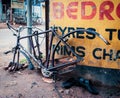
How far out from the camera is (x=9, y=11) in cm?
2345

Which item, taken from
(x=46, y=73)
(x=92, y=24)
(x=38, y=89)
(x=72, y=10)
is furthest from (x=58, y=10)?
(x=38, y=89)

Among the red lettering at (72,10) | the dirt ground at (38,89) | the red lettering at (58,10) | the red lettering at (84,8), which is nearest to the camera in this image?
the dirt ground at (38,89)

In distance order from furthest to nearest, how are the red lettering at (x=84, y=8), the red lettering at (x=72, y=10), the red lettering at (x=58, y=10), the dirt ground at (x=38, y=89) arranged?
the red lettering at (x=58, y=10), the red lettering at (x=72, y=10), the red lettering at (x=84, y=8), the dirt ground at (x=38, y=89)

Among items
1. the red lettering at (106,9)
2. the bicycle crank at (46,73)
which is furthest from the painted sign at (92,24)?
the bicycle crank at (46,73)

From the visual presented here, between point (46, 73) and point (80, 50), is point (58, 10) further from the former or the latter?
point (46, 73)

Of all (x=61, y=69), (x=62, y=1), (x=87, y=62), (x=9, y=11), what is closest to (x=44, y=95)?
(x=61, y=69)

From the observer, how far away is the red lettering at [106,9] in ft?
15.1

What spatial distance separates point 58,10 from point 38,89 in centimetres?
150

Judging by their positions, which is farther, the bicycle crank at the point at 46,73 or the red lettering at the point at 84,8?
the bicycle crank at the point at 46,73

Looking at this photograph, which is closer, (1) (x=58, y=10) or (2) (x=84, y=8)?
(2) (x=84, y=8)

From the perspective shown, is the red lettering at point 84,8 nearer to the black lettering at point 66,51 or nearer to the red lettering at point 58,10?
the red lettering at point 58,10

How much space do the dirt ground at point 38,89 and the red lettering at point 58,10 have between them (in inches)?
47.8

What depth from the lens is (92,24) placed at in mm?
4805

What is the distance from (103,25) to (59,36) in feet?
2.66
